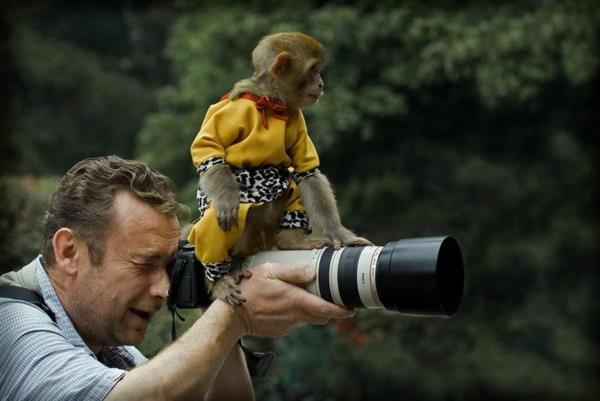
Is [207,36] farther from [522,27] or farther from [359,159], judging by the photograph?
[522,27]

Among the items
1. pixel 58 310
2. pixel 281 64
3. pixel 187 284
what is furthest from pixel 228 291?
pixel 281 64

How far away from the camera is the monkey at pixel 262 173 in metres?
1.75

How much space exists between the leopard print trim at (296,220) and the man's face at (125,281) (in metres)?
0.27

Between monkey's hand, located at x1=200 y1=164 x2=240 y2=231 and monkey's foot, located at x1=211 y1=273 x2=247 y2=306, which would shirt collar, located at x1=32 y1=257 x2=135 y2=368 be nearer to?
monkey's foot, located at x1=211 y1=273 x2=247 y2=306

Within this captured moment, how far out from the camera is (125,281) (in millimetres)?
1873

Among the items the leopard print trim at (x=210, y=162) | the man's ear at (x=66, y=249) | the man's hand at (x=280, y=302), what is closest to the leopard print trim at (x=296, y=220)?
the man's hand at (x=280, y=302)

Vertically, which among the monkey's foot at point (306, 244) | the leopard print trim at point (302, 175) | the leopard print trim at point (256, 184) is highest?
the leopard print trim at point (302, 175)

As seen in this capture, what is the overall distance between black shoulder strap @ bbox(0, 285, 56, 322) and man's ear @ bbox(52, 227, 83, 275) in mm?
96

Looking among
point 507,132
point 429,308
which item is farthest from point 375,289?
point 507,132

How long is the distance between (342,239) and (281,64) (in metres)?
0.42

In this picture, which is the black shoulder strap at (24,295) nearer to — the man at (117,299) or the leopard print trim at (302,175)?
the man at (117,299)

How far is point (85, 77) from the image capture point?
27.4ft

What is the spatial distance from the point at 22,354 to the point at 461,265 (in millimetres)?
881

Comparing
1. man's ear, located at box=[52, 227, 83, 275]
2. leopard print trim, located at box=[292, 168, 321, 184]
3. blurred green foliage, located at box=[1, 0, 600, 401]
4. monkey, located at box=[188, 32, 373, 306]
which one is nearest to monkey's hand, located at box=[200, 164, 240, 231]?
monkey, located at box=[188, 32, 373, 306]
